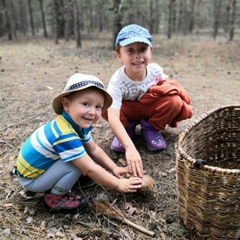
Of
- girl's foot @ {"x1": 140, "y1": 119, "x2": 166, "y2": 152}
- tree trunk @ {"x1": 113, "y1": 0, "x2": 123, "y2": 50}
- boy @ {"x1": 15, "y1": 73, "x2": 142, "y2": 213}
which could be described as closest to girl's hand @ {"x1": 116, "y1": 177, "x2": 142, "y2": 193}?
boy @ {"x1": 15, "y1": 73, "x2": 142, "y2": 213}

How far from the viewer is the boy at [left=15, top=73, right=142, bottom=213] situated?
1722 mm

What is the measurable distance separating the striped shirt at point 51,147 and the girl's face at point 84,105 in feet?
0.19

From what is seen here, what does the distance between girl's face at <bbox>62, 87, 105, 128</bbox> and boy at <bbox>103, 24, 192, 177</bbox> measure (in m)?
0.45

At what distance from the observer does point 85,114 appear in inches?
68.7

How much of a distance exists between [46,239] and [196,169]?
881 mm

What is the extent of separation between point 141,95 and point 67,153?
1031mm

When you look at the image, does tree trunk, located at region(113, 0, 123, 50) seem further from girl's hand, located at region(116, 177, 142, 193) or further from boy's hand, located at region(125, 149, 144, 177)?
girl's hand, located at region(116, 177, 142, 193)

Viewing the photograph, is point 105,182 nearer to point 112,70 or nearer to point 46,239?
point 46,239

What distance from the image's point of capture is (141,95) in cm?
255

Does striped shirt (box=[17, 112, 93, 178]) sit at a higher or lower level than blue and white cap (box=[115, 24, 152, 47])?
lower

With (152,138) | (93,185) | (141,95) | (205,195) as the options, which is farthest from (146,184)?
(141,95)

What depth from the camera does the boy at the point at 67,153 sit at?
1.72m

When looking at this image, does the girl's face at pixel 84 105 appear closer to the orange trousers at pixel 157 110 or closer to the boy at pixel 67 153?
the boy at pixel 67 153

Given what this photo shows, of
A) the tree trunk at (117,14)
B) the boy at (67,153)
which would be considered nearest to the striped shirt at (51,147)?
the boy at (67,153)
